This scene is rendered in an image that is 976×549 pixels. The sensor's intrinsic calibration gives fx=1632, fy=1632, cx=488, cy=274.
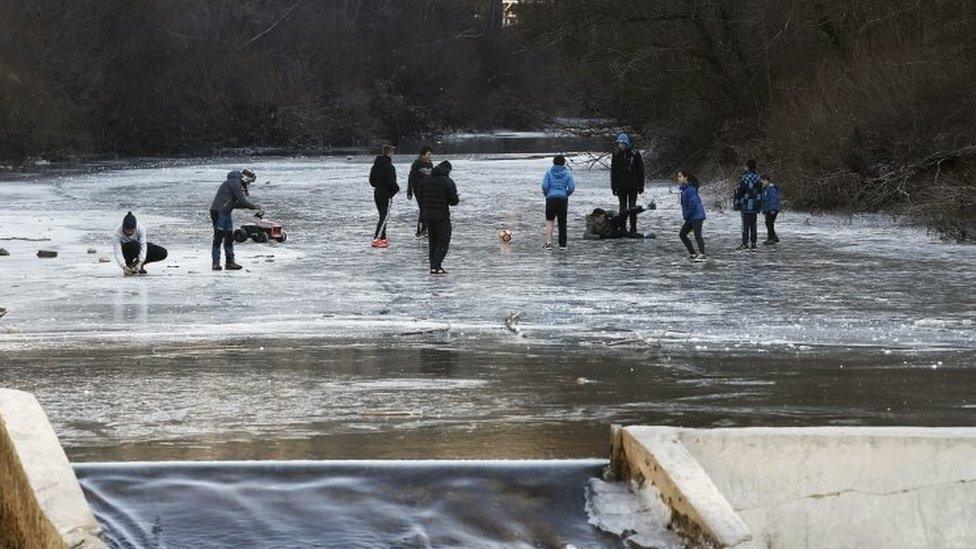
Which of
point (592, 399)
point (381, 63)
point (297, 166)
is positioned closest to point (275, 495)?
point (592, 399)

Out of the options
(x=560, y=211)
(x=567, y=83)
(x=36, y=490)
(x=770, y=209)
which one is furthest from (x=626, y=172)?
(x=567, y=83)

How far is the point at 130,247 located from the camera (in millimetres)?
20844

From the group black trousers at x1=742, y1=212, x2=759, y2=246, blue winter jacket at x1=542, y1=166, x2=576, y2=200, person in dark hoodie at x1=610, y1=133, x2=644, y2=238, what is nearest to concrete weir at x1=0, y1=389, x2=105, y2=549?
blue winter jacket at x1=542, y1=166, x2=576, y2=200

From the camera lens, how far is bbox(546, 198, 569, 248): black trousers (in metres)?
25.1

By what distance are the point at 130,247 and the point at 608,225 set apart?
29.3 feet

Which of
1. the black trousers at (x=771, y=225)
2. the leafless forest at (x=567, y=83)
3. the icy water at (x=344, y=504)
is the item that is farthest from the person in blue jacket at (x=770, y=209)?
the icy water at (x=344, y=504)

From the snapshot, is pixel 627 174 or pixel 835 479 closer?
pixel 835 479

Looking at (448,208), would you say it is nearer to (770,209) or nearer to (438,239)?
(438,239)

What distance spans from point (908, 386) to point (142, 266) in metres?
11.5

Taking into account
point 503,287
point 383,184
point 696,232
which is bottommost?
point 503,287

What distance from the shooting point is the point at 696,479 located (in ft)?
24.6

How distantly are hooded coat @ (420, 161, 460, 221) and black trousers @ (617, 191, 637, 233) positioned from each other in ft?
21.9

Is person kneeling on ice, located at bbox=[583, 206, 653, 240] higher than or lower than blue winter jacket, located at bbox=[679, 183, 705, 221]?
lower

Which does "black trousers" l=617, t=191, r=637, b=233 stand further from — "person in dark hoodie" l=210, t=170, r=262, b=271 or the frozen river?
"person in dark hoodie" l=210, t=170, r=262, b=271
